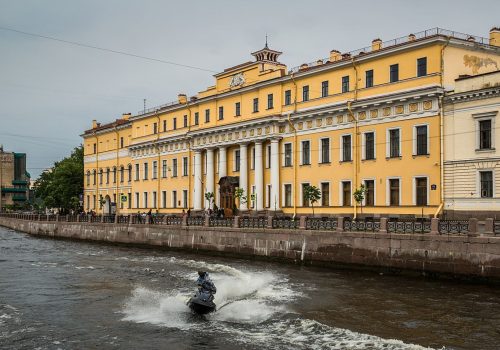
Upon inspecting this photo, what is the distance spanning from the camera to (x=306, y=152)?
44.8 m

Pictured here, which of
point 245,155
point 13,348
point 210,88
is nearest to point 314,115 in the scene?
point 245,155

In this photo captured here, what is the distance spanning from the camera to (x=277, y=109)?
4669cm

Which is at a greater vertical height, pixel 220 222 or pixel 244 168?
pixel 244 168

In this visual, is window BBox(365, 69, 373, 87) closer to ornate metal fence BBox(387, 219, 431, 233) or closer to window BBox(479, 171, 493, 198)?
window BBox(479, 171, 493, 198)

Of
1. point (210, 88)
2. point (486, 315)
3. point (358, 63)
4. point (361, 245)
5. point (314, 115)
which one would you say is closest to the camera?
point (486, 315)

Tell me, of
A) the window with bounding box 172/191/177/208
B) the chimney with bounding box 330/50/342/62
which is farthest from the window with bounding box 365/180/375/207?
the window with bounding box 172/191/177/208

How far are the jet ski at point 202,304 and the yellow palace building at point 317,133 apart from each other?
20.3 m

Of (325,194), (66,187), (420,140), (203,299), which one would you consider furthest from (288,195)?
(66,187)

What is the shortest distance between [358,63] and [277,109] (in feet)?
27.7

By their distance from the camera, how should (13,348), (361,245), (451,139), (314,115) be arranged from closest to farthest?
(13,348)
(361,245)
(451,139)
(314,115)

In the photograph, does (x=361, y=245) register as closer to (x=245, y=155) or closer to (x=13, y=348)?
(x=13, y=348)

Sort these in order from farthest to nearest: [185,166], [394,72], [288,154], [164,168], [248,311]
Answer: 1. [164,168]
2. [185,166]
3. [288,154]
4. [394,72]
5. [248,311]

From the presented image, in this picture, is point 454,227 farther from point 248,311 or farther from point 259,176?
point 259,176

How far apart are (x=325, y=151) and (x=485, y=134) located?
12278 mm
